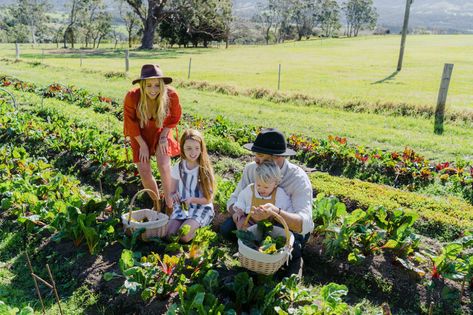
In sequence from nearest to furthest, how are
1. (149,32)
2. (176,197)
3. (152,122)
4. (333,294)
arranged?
(333,294) → (176,197) → (152,122) → (149,32)

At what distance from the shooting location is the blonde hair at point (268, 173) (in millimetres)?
3900

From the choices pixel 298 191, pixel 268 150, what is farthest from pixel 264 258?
pixel 268 150

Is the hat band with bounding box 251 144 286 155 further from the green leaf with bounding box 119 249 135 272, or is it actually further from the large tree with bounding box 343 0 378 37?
the large tree with bounding box 343 0 378 37

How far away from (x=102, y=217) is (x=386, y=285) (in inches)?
128

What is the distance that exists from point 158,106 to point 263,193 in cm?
180

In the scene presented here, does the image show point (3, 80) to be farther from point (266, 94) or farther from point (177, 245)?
point (177, 245)

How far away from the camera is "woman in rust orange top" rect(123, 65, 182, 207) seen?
5.06 meters

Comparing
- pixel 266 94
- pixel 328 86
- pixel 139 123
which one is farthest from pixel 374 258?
pixel 328 86

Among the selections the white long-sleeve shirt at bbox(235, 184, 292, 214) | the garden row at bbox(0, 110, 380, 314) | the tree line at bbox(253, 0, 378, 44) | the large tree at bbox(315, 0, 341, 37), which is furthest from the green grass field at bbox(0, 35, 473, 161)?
the large tree at bbox(315, 0, 341, 37)

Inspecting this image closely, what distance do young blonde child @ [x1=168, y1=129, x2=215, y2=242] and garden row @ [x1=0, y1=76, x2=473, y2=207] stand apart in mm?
3399

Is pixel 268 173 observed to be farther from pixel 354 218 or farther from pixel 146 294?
pixel 146 294

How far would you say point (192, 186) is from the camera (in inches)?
203

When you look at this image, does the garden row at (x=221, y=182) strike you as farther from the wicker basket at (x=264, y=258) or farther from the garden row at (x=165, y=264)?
the wicker basket at (x=264, y=258)

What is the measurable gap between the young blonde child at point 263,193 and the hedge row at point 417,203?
7.59 ft
